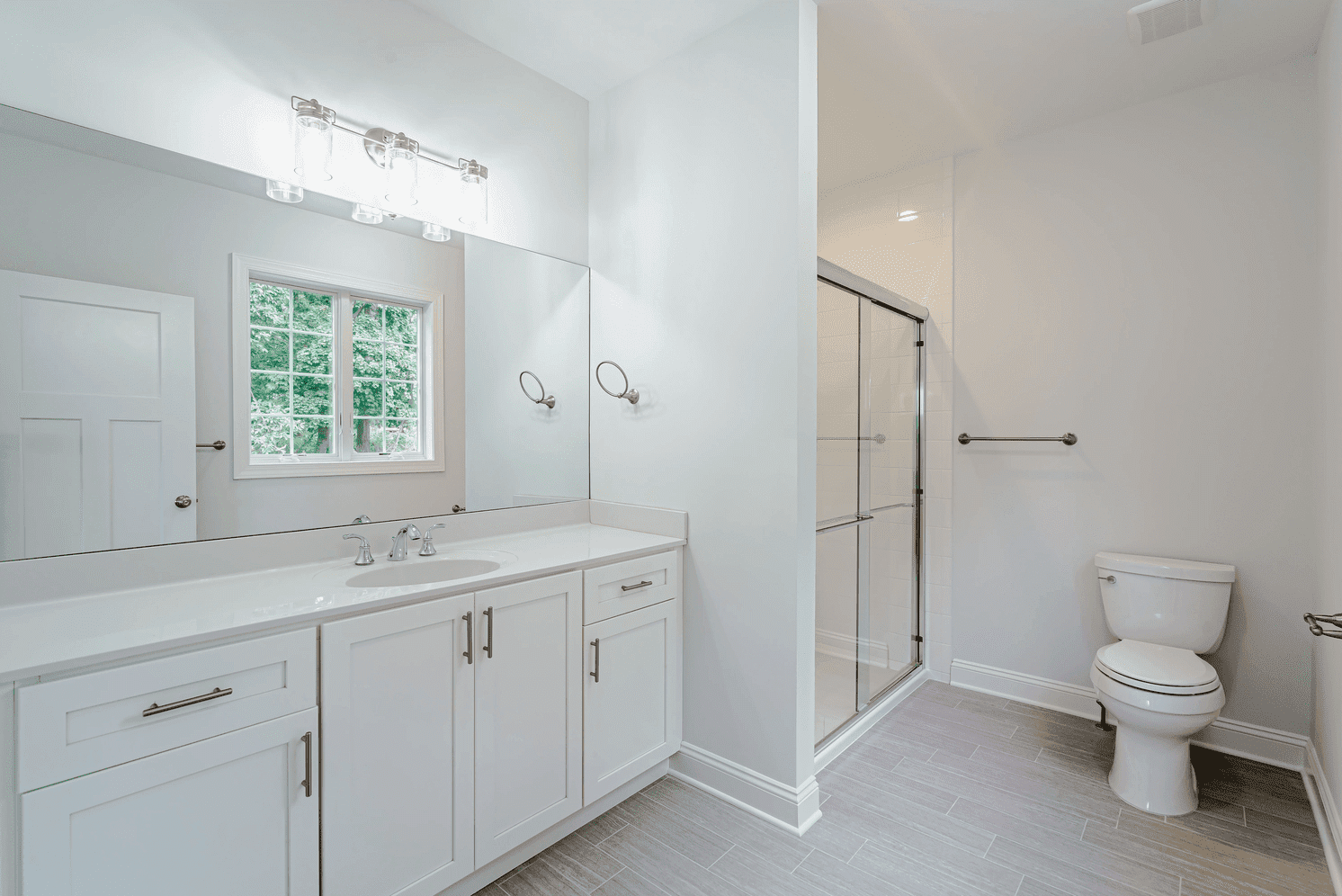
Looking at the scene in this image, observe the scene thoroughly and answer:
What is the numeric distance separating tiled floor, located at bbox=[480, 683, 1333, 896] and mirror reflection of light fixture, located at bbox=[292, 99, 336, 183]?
6.75 feet

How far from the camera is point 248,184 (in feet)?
5.24

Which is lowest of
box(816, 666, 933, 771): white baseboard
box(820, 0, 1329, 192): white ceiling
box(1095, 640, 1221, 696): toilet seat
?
box(816, 666, 933, 771): white baseboard

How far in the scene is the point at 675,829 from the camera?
1821mm

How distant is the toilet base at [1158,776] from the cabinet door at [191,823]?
2399mm

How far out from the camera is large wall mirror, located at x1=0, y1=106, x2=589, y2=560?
1.32 metres

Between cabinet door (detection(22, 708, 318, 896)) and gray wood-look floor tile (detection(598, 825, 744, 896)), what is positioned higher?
cabinet door (detection(22, 708, 318, 896))

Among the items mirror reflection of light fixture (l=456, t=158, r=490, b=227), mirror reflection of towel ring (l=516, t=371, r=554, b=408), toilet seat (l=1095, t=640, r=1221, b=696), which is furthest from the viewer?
mirror reflection of towel ring (l=516, t=371, r=554, b=408)

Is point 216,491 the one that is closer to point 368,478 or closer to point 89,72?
point 368,478

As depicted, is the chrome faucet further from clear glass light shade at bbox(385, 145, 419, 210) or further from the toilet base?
the toilet base

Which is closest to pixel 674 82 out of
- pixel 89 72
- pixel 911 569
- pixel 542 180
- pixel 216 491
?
pixel 542 180

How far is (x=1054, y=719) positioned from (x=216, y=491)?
10.4ft

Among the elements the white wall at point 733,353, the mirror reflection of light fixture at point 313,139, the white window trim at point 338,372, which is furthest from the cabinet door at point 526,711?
the mirror reflection of light fixture at point 313,139

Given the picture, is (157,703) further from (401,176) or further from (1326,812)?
(1326,812)

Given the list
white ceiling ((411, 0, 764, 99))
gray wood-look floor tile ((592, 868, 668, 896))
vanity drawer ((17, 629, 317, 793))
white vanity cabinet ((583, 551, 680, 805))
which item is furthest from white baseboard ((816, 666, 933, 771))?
white ceiling ((411, 0, 764, 99))
